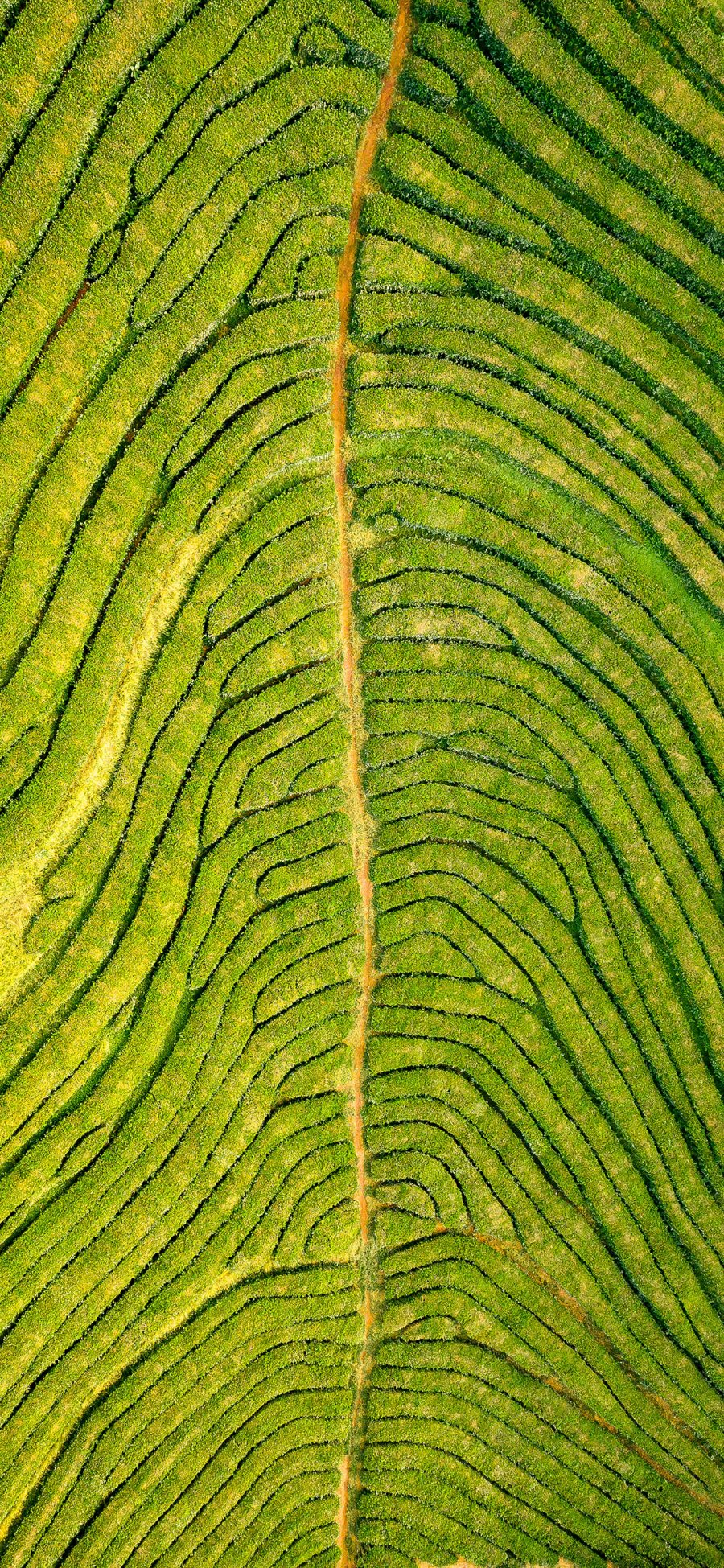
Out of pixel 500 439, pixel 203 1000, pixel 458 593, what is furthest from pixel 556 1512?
pixel 500 439

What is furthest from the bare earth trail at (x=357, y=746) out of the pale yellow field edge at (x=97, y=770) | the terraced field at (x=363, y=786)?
the pale yellow field edge at (x=97, y=770)

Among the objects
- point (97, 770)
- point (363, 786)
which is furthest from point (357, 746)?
point (97, 770)

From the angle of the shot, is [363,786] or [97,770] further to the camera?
[363,786]

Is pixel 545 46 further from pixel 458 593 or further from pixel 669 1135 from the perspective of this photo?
pixel 669 1135

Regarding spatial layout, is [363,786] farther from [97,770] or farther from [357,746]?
[97,770]

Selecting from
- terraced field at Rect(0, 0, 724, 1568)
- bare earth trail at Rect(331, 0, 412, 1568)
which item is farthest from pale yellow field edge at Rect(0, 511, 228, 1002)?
bare earth trail at Rect(331, 0, 412, 1568)

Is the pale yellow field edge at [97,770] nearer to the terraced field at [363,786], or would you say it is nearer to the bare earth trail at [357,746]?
the terraced field at [363,786]
